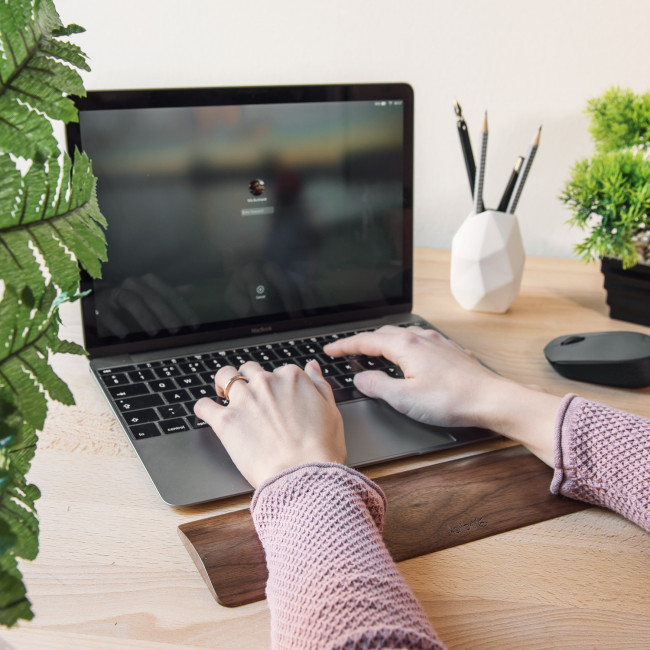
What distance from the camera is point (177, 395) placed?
71cm

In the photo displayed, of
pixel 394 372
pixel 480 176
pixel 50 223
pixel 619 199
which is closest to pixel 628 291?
pixel 619 199

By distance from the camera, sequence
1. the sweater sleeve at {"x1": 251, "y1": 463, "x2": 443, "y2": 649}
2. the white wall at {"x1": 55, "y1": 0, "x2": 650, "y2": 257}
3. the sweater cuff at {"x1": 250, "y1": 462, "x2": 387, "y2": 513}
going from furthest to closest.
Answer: the white wall at {"x1": 55, "y1": 0, "x2": 650, "y2": 257}, the sweater cuff at {"x1": 250, "y1": 462, "x2": 387, "y2": 513}, the sweater sleeve at {"x1": 251, "y1": 463, "x2": 443, "y2": 649}

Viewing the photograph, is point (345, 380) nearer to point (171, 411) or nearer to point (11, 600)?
point (171, 411)

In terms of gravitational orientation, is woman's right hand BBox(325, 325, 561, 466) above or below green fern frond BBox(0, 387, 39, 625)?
below

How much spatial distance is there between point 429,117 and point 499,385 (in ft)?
2.07

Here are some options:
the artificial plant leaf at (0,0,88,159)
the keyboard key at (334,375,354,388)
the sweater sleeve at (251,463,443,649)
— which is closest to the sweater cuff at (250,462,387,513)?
the sweater sleeve at (251,463,443,649)

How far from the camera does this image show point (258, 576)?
0.50m

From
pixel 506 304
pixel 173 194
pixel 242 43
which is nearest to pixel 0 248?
pixel 173 194

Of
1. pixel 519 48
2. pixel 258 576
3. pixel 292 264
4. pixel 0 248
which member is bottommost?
pixel 258 576

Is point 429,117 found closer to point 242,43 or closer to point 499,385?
point 242,43

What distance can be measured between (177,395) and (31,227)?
0.45m

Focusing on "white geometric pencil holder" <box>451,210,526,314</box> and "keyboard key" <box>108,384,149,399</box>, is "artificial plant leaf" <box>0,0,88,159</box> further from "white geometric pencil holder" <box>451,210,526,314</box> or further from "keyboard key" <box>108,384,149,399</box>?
"white geometric pencil holder" <box>451,210,526,314</box>

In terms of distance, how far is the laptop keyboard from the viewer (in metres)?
0.67

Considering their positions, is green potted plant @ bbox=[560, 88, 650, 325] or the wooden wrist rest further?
green potted plant @ bbox=[560, 88, 650, 325]
